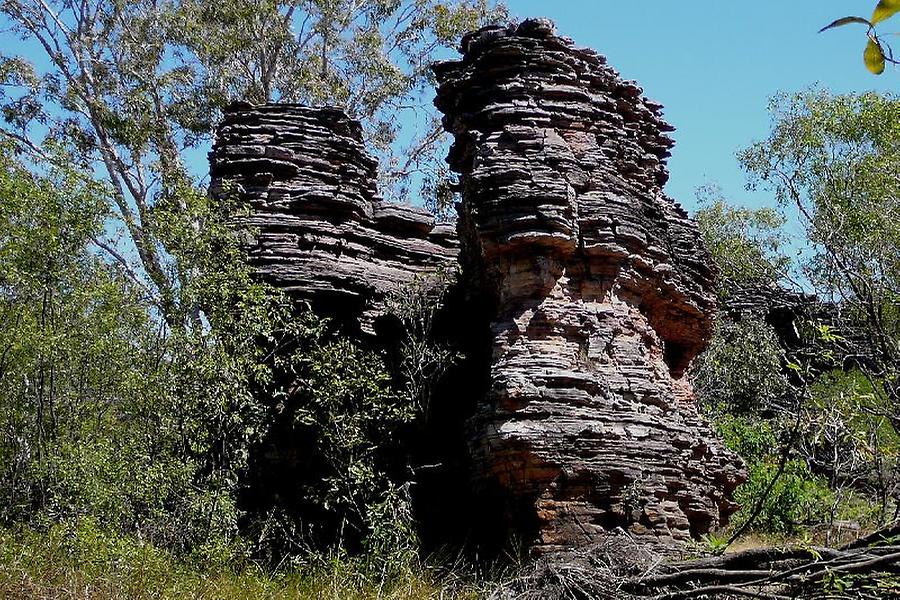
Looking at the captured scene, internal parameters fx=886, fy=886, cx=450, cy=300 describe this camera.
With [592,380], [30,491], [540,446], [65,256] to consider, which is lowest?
[30,491]

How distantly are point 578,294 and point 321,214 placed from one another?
154 inches

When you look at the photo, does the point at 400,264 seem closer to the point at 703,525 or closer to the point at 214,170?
the point at 214,170

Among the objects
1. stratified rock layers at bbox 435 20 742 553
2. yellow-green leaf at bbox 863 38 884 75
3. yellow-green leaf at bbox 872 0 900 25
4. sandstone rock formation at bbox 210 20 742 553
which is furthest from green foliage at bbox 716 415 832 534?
yellow-green leaf at bbox 872 0 900 25

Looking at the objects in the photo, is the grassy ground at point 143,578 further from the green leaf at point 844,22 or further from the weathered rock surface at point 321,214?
the green leaf at point 844,22

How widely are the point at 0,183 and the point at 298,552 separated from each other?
5.26 m

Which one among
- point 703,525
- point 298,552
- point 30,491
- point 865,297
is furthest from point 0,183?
point 865,297

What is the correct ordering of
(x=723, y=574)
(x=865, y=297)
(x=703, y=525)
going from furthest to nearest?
(x=865, y=297), (x=703, y=525), (x=723, y=574)

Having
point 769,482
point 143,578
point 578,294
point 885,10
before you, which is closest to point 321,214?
point 578,294

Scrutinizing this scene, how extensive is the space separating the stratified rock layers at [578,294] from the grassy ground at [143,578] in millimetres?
1635

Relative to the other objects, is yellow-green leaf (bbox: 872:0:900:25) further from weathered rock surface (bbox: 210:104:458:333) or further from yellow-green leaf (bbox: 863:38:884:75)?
weathered rock surface (bbox: 210:104:458:333)

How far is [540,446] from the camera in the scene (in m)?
9.34

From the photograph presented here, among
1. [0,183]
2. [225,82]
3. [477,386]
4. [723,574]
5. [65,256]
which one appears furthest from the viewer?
[225,82]

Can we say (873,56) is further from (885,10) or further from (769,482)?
(769,482)

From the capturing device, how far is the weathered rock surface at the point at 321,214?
11688 mm
